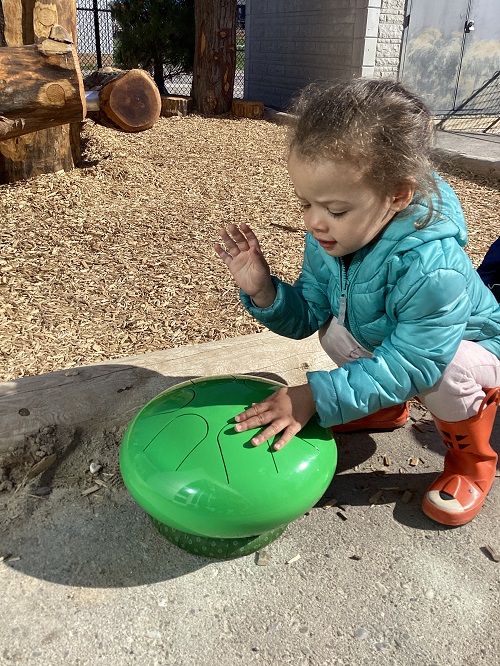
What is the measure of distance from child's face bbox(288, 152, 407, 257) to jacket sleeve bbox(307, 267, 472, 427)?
0.63ft

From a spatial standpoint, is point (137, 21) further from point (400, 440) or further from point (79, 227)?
point (400, 440)

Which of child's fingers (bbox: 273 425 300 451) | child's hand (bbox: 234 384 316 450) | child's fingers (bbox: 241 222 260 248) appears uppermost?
child's fingers (bbox: 241 222 260 248)

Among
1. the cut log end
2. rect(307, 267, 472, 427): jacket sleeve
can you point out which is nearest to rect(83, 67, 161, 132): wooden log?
the cut log end

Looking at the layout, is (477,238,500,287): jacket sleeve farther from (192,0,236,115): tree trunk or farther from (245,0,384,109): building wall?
(192,0,236,115): tree trunk

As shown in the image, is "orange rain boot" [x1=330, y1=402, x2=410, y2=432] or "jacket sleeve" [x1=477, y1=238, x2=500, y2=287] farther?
"jacket sleeve" [x1=477, y1=238, x2=500, y2=287]

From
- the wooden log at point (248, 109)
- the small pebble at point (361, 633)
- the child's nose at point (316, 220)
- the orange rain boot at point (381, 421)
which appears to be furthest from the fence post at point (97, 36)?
the small pebble at point (361, 633)

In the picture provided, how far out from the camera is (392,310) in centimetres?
193

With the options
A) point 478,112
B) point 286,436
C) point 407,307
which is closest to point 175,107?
point 478,112

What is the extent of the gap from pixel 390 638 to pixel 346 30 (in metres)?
10.7

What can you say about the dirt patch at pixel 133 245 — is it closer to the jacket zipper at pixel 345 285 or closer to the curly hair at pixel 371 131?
the jacket zipper at pixel 345 285

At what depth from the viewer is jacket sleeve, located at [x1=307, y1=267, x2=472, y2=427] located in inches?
71.3

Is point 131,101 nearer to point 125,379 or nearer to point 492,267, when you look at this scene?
point 125,379

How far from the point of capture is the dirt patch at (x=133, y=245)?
3.30 m

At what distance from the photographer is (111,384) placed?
2574 millimetres
